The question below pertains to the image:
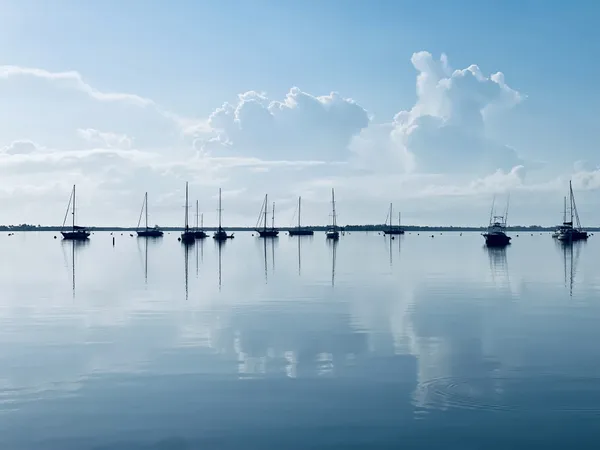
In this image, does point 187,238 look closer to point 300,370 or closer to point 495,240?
point 495,240

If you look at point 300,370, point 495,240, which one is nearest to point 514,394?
point 300,370

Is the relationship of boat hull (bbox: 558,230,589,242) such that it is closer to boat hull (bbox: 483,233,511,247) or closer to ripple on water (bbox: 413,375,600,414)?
boat hull (bbox: 483,233,511,247)

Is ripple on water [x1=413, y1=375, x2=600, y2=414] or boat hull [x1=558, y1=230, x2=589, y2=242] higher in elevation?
boat hull [x1=558, y1=230, x2=589, y2=242]

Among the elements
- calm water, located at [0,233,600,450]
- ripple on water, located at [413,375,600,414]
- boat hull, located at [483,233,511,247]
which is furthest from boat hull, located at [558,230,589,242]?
ripple on water, located at [413,375,600,414]

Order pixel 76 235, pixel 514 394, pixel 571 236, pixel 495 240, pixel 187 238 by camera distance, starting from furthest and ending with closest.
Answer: pixel 76 235 < pixel 571 236 < pixel 187 238 < pixel 495 240 < pixel 514 394

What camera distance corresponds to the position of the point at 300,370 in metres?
23.2

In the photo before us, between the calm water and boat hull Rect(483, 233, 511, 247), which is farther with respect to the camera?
boat hull Rect(483, 233, 511, 247)

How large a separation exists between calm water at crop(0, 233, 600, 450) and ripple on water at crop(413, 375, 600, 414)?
6 centimetres

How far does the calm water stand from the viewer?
54.1 ft

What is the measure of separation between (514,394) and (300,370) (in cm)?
748

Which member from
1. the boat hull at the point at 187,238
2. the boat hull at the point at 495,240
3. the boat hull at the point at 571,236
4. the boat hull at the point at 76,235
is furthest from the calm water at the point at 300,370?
the boat hull at the point at 76,235

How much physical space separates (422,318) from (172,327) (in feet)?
45.1

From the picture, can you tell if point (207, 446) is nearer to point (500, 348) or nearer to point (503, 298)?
point (500, 348)

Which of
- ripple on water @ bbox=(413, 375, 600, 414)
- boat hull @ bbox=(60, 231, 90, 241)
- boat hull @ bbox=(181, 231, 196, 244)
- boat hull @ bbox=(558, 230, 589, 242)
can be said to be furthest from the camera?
boat hull @ bbox=(60, 231, 90, 241)
